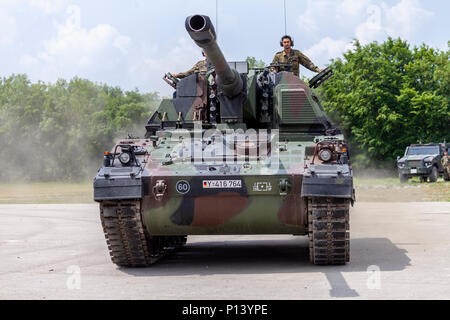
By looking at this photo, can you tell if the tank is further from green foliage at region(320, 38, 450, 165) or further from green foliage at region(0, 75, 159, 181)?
green foliage at region(0, 75, 159, 181)

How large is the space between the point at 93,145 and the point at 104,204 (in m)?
47.8

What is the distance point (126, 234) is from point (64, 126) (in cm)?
5292

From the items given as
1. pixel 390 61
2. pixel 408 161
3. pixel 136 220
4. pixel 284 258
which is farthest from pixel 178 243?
pixel 390 61

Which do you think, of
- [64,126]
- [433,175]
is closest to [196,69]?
[433,175]

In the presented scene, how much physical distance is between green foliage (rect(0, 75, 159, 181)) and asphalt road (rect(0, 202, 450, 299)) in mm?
39755

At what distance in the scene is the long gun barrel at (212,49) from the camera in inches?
391

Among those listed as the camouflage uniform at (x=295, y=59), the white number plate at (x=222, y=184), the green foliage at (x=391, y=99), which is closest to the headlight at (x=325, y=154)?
the white number plate at (x=222, y=184)

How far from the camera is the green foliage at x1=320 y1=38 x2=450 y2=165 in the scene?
163 ft

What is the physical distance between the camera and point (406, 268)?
10.8 m

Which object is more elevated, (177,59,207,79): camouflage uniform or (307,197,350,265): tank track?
(177,59,207,79): camouflage uniform

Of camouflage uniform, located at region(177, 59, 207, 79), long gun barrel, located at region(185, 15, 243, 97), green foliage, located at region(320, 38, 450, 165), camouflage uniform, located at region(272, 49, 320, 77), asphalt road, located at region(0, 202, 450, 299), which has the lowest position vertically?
asphalt road, located at region(0, 202, 450, 299)

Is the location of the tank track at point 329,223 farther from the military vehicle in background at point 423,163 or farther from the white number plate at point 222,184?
the military vehicle in background at point 423,163

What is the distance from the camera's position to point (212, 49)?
10859mm

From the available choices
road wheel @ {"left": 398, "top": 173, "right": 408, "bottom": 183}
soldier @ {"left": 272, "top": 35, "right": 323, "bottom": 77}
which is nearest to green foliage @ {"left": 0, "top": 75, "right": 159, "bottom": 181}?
road wheel @ {"left": 398, "top": 173, "right": 408, "bottom": 183}
